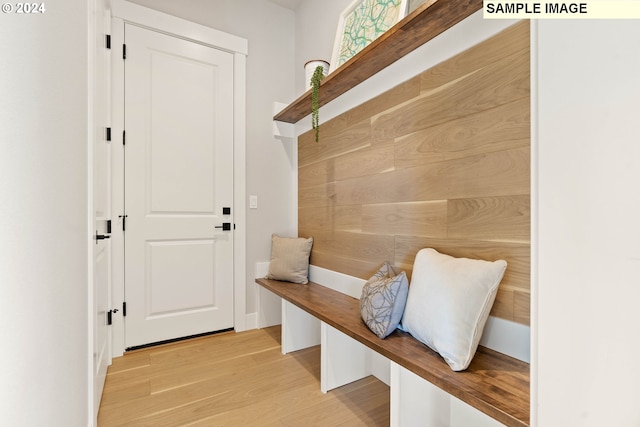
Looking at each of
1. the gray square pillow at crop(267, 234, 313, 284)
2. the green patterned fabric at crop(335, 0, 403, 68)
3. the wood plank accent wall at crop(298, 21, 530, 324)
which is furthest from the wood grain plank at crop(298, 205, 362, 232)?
the green patterned fabric at crop(335, 0, 403, 68)

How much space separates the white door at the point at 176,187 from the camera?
2248 mm

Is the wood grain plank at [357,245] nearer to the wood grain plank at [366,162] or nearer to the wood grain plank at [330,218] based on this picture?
the wood grain plank at [330,218]

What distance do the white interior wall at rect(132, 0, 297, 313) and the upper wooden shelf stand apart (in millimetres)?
693

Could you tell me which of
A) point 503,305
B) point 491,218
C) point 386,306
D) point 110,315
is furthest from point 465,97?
point 110,315

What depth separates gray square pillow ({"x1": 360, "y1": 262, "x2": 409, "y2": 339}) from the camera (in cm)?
136

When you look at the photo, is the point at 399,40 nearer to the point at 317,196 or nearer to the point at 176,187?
the point at 317,196

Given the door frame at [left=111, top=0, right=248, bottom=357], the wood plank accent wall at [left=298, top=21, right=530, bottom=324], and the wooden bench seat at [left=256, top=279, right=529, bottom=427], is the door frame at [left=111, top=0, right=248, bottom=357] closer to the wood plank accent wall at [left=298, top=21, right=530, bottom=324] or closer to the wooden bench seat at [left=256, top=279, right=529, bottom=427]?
the wood plank accent wall at [left=298, top=21, right=530, bottom=324]

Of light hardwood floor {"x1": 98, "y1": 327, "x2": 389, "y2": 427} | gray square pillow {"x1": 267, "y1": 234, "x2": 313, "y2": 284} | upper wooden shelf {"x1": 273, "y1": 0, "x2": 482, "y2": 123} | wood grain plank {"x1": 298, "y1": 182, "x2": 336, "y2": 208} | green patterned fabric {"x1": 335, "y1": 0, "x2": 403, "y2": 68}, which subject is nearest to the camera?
upper wooden shelf {"x1": 273, "y1": 0, "x2": 482, "y2": 123}

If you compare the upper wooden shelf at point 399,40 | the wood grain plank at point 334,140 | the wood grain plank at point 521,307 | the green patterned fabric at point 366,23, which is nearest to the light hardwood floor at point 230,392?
the wood grain plank at point 521,307

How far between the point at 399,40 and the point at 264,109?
61.2 inches

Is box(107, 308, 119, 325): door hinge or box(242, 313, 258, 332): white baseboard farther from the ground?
box(107, 308, 119, 325): door hinge

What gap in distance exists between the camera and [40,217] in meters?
0.68
